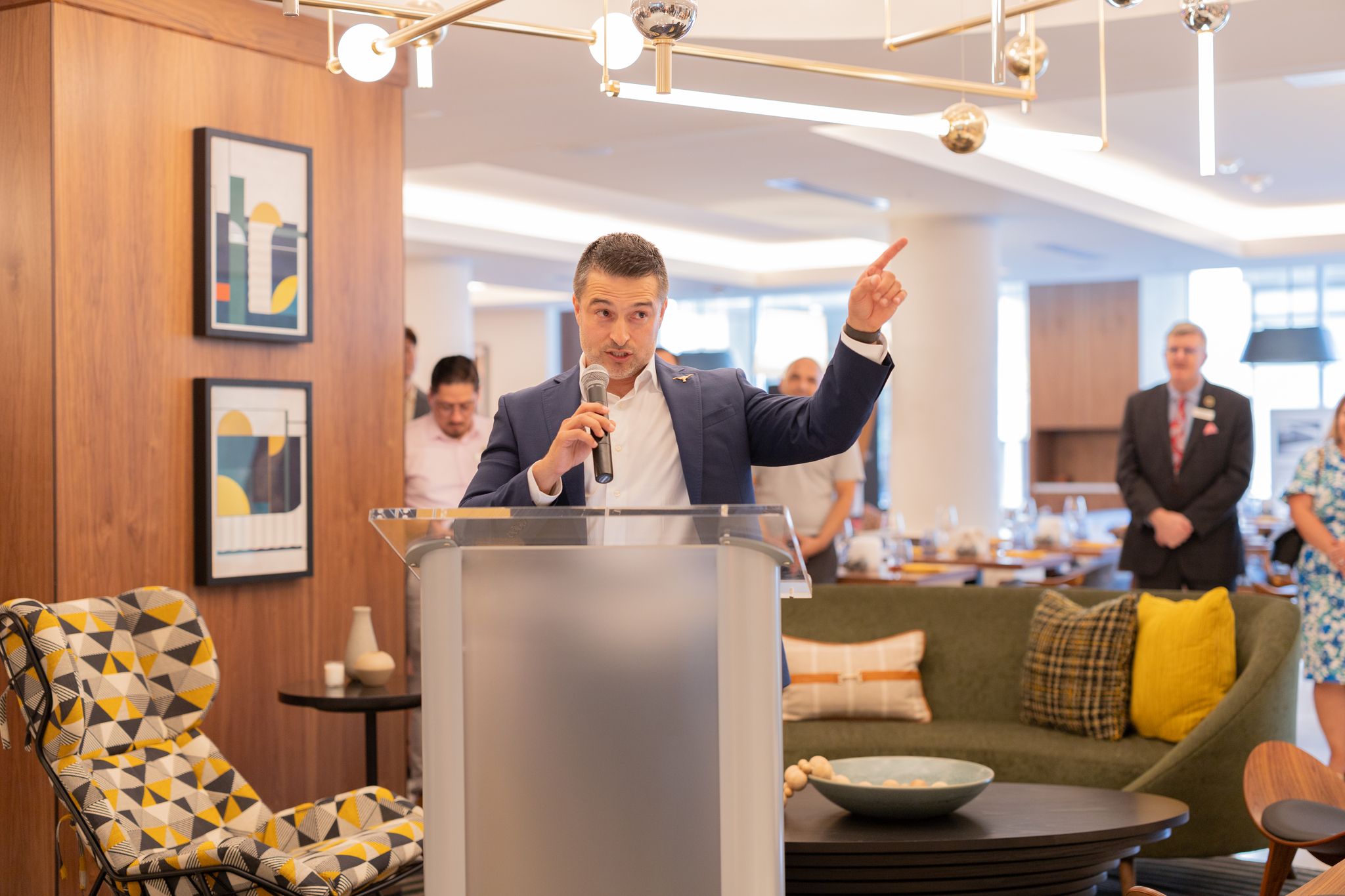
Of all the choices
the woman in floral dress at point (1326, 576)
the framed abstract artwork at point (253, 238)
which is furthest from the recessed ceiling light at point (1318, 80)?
the framed abstract artwork at point (253, 238)

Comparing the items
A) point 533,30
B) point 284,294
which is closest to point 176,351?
point 284,294

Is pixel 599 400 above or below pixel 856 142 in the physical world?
below

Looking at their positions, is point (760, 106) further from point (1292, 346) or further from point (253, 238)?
point (1292, 346)


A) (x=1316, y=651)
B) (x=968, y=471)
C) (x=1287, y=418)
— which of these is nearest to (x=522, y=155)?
(x=968, y=471)

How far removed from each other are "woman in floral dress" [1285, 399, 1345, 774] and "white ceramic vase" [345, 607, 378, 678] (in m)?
3.61

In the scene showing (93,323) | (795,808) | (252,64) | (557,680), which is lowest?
(795,808)

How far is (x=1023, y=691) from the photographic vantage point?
4.83 m

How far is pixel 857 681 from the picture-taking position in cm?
490

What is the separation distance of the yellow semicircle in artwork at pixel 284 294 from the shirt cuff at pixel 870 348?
262cm

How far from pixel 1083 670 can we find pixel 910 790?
154cm

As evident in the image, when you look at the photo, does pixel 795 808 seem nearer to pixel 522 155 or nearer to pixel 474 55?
pixel 474 55

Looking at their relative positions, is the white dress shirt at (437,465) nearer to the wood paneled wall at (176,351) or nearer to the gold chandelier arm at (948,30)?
the wood paneled wall at (176,351)

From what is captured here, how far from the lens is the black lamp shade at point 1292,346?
1166cm

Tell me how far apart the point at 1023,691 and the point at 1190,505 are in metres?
1.46
